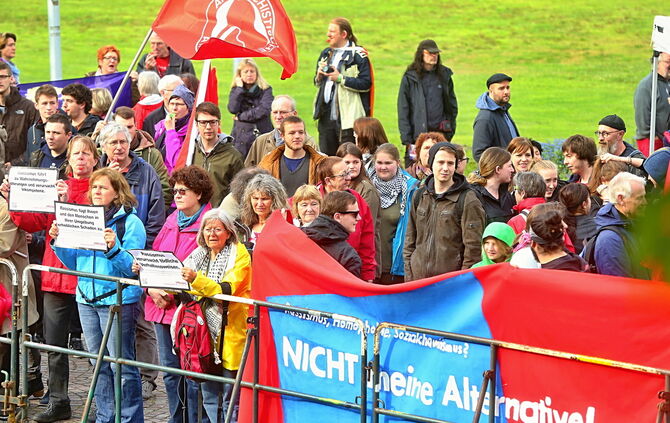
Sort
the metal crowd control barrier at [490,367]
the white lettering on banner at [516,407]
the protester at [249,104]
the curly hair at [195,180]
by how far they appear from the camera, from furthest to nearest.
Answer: the protester at [249,104] → the curly hair at [195,180] → the white lettering on banner at [516,407] → the metal crowd control barrier at [490,367]

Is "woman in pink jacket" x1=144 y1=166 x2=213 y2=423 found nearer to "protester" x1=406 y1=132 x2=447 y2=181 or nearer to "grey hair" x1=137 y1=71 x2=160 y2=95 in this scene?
"protester" x1=406 y1=132 x2=447 y2=181

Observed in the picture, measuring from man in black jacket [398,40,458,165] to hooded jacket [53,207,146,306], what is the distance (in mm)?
6644

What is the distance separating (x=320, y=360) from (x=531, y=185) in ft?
10.1

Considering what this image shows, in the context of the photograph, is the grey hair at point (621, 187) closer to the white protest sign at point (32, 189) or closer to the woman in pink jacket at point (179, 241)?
the woman in pink jacket at point (179, 241)

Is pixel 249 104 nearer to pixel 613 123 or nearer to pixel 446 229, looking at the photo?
pixel 613 123

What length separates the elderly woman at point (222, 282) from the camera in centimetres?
697

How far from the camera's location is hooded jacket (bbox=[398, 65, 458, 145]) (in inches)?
554

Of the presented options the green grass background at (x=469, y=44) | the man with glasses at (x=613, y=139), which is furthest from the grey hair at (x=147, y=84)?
the green grass background at (x=469, y=44)

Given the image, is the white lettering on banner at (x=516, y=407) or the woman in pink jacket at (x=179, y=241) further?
the woman in pink jacket at (x=179, y=241)


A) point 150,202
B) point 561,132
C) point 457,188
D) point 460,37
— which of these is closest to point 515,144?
point 457,188

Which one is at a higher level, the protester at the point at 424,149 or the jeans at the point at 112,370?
the protester at the point at 424,149

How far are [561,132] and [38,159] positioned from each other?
15.3m

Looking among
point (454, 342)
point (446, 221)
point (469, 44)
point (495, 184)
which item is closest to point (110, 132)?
point (446, 221)

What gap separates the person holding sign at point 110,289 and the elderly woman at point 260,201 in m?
0.77
